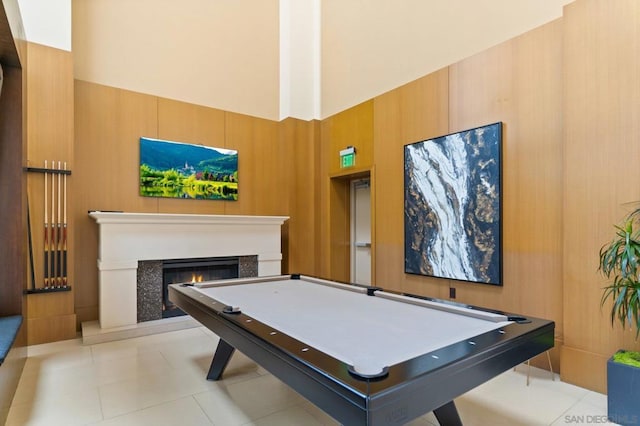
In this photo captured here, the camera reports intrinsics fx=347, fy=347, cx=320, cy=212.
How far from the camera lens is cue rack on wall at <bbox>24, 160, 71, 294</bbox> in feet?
11.3

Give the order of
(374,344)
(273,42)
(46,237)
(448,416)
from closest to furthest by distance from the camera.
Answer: (374,344) → (448,416) → (46,237) → (273,42)

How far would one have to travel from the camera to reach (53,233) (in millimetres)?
3518

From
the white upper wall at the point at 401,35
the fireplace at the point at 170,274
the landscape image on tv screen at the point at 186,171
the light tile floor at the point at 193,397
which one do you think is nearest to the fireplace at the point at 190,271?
the fireplace at the point at 170,274

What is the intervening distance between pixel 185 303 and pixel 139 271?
2.14 meters

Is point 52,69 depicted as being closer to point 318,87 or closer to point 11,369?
point 11,369

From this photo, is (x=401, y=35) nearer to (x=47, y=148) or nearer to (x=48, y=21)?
(x=48, y=21)

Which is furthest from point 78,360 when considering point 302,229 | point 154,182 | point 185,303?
point 302,229

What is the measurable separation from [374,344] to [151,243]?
11.2ft

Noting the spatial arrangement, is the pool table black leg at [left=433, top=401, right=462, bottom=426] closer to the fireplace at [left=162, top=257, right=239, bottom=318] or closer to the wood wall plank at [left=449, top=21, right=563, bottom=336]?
the wood wall plank at [left=449, top=21, right=563, bottom=336]

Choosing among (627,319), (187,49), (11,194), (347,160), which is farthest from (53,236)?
(627,319)

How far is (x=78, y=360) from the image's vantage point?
305 cm

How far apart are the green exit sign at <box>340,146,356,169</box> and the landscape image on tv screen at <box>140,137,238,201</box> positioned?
60.7 inches

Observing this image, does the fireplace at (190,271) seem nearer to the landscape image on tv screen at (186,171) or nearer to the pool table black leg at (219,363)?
the landscape image on tv screen at (186,171)

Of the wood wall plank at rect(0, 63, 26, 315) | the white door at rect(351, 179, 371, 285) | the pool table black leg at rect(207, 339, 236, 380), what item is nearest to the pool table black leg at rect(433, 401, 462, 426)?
the pool table black leg at rect(207, 339, 236, 380)
